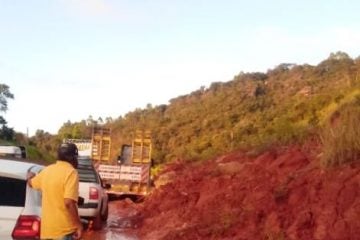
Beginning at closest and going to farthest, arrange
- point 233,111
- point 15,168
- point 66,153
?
1. point 66,153
2. point 15,168
3. point 233,111

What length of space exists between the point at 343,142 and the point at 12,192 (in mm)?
8700

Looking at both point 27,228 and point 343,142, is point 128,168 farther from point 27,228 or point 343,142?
point 27,228

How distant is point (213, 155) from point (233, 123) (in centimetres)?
1661

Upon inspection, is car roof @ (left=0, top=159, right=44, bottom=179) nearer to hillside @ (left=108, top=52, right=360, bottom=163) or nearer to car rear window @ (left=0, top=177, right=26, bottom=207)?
car rear window @ (left=0, top=177, right=26, bottom=207)

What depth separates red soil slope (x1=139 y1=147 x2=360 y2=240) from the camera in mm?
13820

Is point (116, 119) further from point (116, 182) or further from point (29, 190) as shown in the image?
point (29, 190)

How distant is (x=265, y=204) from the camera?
16312 mm

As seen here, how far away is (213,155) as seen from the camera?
35.5 metres

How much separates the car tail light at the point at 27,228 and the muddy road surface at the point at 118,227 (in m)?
9.65

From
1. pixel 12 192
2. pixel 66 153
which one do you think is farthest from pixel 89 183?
pixel 66 153

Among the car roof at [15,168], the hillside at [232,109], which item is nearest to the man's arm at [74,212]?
the car roof at [15,168]

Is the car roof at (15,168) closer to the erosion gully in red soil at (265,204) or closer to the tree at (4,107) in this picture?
the erosion gully in red soil at (265,204)

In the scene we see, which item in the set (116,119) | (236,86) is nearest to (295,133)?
(236,86)

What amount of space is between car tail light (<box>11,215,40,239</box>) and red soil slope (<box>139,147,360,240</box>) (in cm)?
605
